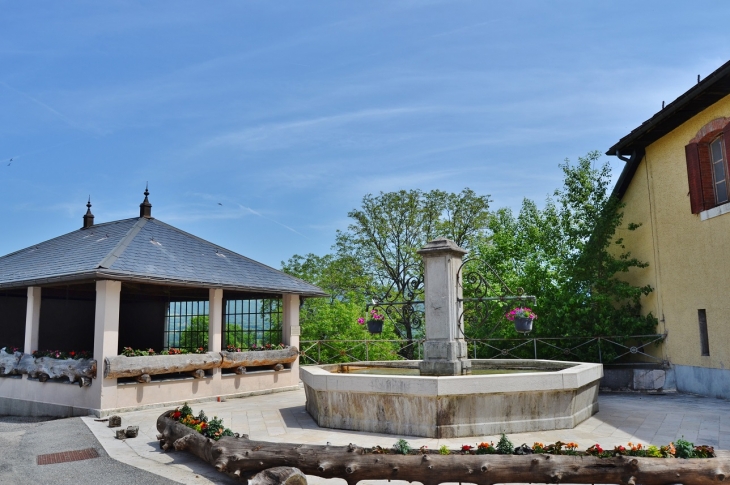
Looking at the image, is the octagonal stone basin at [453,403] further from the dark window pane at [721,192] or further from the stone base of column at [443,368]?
the dark window pane at [721,192]

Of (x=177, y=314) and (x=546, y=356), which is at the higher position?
(x=177, y=314)

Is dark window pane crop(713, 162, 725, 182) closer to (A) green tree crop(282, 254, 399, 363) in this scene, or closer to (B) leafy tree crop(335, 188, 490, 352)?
(A) green tree crop(282, 254, 399, 363)

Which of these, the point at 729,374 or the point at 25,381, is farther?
the point at 25,381

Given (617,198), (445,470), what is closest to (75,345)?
(445,470)

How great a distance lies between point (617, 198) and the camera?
50.8ft

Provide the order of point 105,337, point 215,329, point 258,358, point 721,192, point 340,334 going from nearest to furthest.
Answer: point 105,337 → point 721,192 → point 215,329 → point 258,358 → point 340,334

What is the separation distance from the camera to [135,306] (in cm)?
1830

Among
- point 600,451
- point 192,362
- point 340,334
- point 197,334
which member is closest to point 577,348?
point 340,334

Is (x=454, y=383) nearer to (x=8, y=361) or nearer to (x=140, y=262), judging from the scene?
(x=140, y=262)

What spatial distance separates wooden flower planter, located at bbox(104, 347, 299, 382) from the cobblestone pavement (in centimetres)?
84

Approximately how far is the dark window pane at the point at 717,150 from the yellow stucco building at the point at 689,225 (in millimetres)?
22

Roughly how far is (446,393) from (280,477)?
2.93 metres

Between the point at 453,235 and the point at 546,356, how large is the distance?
12787mm

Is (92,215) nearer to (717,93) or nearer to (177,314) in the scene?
(177,314)
